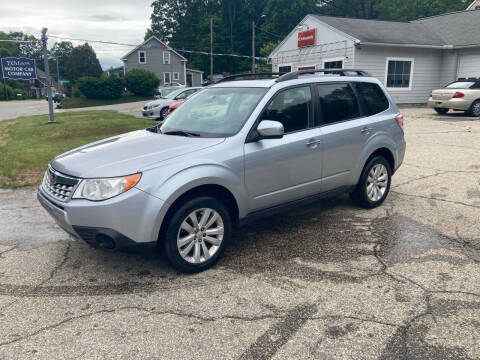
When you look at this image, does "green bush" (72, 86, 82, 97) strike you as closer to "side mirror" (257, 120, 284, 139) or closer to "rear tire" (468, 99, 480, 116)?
"rear tire" (468, 99, 480, 116)

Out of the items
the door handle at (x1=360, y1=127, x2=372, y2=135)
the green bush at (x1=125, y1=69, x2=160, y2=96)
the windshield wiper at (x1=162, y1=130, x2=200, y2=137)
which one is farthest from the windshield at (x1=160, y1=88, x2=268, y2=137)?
the green bush at (x1=125, y1=69, x2=160, y2=96)

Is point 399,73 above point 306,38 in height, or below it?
below

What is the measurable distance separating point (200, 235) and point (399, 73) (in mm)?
21297

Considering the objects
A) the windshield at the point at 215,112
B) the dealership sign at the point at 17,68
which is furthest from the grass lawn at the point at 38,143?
the windshield at the point at 215,112

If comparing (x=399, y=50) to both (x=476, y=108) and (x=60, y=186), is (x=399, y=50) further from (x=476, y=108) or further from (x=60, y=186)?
(x=60, y=186)

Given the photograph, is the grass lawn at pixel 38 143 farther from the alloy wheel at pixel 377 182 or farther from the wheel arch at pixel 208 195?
the alloy wheel at pixel 377 182

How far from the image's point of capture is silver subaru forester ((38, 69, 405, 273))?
3412 millimetres

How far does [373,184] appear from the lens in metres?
5.56

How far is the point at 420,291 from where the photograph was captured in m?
3.43

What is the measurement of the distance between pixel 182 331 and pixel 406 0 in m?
58.1

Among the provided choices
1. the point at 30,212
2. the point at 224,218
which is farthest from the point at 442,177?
the point at 30,212

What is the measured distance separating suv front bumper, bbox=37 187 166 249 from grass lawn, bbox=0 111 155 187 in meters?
4.63

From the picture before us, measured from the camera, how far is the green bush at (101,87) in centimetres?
4012

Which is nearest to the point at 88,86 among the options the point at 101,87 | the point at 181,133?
the point at 101,87
